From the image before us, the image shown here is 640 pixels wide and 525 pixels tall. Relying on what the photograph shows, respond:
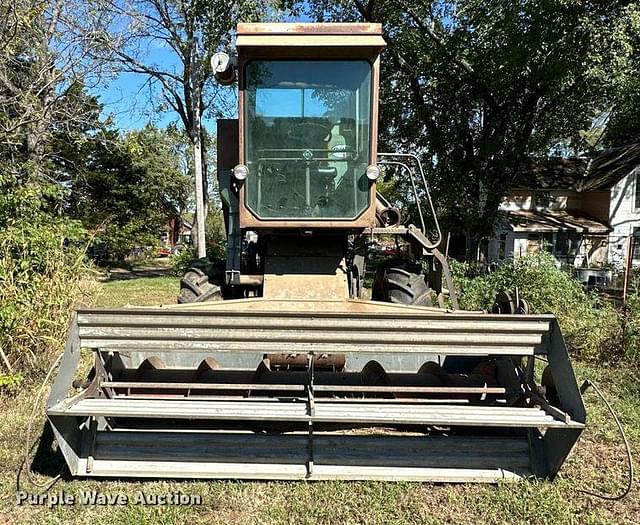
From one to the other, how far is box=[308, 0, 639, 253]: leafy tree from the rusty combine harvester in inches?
365

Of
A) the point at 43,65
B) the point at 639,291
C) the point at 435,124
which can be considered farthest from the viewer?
the point at 435,124

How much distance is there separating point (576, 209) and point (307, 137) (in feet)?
82.9

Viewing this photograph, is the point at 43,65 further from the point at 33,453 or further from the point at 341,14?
the point at 341,14

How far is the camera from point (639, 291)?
6.65 m

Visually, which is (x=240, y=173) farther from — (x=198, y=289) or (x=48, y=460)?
(x=48, y=460)

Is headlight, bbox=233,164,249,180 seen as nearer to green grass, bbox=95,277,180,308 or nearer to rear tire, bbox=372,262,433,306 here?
rear tire, bbox=372,262,433,306

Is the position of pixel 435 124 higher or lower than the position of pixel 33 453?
higher

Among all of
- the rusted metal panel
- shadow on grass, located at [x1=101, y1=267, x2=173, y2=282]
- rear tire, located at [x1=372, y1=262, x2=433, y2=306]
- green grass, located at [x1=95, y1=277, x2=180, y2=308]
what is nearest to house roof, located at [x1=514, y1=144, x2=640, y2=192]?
shadow on grass, located at [x1=101, y1=267, x2=173, y2=282]

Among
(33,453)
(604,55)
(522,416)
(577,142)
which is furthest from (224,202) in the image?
(577,142)

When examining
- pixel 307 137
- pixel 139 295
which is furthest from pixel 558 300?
pixel 139 295

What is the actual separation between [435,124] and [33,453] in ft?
46.8

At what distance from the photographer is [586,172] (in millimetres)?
26469

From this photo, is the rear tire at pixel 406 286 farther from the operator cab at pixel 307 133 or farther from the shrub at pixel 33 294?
the shrub at pixel 33 294

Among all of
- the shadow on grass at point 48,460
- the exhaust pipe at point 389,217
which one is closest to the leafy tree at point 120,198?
the exhaust pipe at point 389,217
